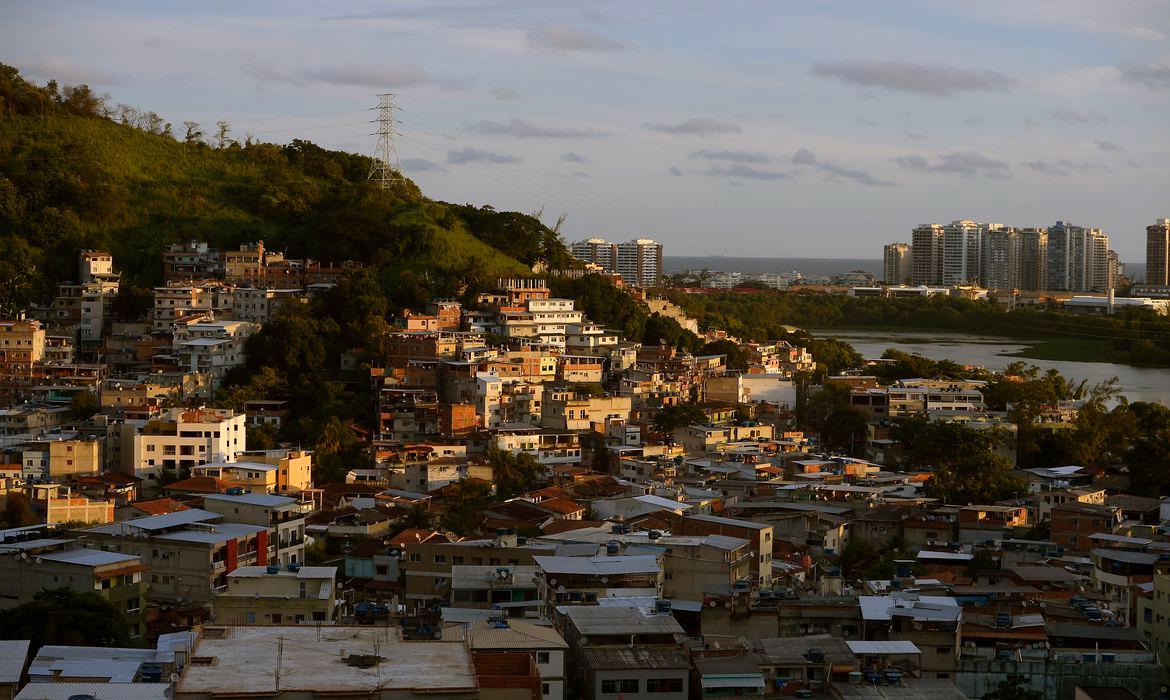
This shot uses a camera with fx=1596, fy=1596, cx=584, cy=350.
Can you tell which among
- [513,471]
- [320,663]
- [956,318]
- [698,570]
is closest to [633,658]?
[320,663]

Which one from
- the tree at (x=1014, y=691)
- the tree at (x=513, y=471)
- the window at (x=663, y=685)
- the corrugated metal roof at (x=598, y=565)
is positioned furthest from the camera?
the tree at (x=513, y=471)

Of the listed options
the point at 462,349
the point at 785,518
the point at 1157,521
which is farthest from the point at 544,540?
the point at 462,349

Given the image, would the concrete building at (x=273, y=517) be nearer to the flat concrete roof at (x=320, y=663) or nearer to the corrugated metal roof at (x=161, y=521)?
the corrugated metal roof at (x=161, y=521)

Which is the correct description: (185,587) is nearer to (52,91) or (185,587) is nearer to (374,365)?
(374,365)

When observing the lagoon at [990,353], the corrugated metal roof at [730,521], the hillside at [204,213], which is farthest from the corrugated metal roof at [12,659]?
the lagoon at [990,353]

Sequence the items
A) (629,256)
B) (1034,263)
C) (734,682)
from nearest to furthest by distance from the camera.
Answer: (734,682), (629,256), (1034,263)

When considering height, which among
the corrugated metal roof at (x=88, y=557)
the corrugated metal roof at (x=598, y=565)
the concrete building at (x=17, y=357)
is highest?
the concrete building at (x=17, y=357)

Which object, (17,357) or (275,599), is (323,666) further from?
(17,357)
